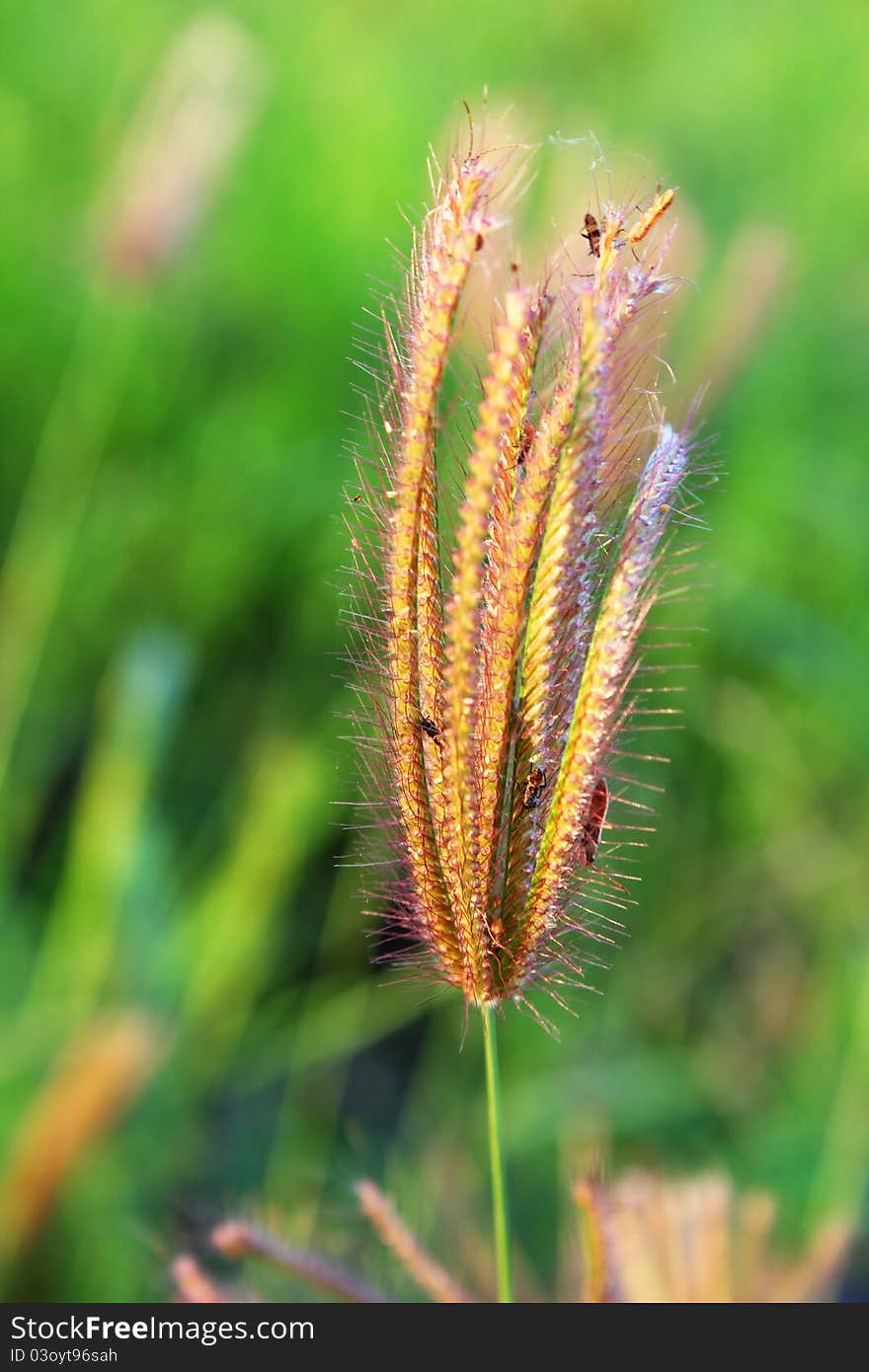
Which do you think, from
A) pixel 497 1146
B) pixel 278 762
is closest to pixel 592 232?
pixel 497 1146

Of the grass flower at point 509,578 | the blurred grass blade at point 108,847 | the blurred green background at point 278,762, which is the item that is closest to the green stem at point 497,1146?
the grass flower at point 509,578

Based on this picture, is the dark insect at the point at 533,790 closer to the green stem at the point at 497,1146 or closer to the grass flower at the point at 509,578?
the grass flower at the point at 509,578

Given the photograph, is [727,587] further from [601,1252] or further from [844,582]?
[601,1252]

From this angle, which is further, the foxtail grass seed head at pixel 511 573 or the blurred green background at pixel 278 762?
the blurred green background at pixel 278 762

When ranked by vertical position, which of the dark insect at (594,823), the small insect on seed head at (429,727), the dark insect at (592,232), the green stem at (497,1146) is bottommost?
the green stem at (497,1146)

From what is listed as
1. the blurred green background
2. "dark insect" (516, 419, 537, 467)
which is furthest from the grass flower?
the blurred green background
